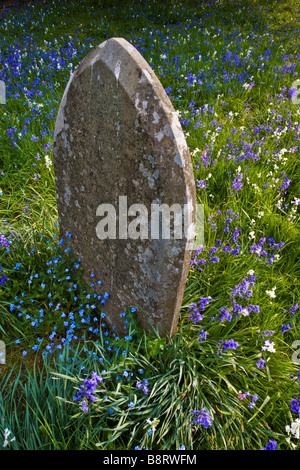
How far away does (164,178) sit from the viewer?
1.60 meters

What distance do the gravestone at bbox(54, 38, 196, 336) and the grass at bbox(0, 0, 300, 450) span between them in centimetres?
25

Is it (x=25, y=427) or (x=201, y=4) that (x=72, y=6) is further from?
(x=25, y=427)

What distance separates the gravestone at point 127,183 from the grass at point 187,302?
252 mm

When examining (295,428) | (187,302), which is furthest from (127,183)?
(295,428)

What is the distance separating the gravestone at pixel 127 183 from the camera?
1562mm

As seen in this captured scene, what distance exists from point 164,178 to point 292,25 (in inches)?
320

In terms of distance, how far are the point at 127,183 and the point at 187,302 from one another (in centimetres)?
109

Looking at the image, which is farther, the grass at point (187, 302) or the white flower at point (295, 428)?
the grass at point (187, 302)

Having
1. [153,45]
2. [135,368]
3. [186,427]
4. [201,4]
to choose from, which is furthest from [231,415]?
[201,4]

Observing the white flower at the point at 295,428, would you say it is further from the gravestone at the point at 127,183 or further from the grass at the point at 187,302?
the gravestone at the point at 127,183

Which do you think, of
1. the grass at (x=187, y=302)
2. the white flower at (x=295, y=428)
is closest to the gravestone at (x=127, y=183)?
the grass at (x=187, y=302)

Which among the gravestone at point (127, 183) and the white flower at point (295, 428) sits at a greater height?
the gravestone at point (127, 183)

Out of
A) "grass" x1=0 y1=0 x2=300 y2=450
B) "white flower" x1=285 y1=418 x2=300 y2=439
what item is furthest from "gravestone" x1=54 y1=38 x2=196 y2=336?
"white flower" x1=285 y1=418 x2=300 y2=439

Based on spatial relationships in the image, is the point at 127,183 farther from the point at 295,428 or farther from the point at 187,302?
the point at 295,428
